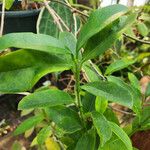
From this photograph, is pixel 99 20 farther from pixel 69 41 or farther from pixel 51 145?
pixel 51 145

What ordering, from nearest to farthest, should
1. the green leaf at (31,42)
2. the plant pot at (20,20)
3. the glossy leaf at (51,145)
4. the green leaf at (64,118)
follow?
the green leaf at (31,42), the green leaf at (64,118), the glossy leaf at (51,145), the plant pot at (20,20)

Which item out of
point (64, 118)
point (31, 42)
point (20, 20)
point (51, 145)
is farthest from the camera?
point (20, 20)

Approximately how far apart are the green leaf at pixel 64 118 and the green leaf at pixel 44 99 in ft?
0.14

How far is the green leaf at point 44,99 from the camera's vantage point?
336 millimetres

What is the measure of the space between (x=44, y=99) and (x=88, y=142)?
0.28ft

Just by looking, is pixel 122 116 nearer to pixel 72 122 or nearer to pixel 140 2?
Result: pixel 72 122

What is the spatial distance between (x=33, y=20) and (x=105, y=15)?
0.76 metres

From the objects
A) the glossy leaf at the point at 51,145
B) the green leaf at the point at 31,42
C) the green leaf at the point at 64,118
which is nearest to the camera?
the green leaf at the point at 31,42

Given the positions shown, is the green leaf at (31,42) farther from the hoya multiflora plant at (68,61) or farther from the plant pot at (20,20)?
the plant pot at (20,20)

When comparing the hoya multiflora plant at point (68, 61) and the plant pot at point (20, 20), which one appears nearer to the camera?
the hoya multiflora plant at point (68, 61)

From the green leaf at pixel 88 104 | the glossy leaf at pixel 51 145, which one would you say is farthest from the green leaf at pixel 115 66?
the glossy leaf at pixel 51 145

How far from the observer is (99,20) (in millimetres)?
321

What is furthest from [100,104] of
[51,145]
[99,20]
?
[51,145]

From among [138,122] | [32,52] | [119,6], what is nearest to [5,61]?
[32,52]
